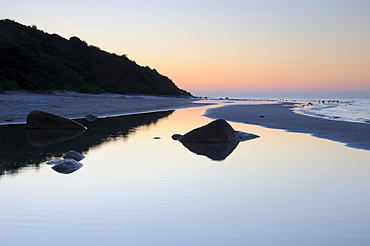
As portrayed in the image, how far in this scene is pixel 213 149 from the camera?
9773 mm

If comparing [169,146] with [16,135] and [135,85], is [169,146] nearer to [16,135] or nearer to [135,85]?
[16,135]

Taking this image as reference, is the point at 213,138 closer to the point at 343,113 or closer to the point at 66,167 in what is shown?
the point at 66,167

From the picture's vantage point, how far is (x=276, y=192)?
5293 millimetres

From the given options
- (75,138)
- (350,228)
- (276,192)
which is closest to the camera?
(350,228)

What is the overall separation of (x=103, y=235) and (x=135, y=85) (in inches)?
3930

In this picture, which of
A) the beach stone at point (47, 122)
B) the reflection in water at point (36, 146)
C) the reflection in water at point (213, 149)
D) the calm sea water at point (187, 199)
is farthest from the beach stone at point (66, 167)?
the beach stone at point (47, 122)

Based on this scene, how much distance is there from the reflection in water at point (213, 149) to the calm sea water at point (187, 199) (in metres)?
0.15

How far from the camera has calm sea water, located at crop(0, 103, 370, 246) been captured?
3650 millimetres

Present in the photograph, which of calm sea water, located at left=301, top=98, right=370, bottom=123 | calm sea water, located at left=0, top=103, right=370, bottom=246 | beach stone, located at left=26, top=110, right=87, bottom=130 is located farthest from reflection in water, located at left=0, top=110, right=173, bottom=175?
calm sea water, located at left=301, top=98, right=370, bottom=123

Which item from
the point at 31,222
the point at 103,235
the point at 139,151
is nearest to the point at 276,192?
the point at 103,235

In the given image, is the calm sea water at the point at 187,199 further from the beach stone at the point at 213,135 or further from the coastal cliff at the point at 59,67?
the coastal cliff at the point at 59,67

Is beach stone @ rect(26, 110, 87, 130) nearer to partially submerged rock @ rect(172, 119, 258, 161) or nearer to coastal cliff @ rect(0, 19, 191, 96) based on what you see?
partially submerged rock @ rect(172, 119, 258, 161)

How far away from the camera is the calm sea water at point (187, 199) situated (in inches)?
144

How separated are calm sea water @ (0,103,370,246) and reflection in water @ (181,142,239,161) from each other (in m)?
0.15
